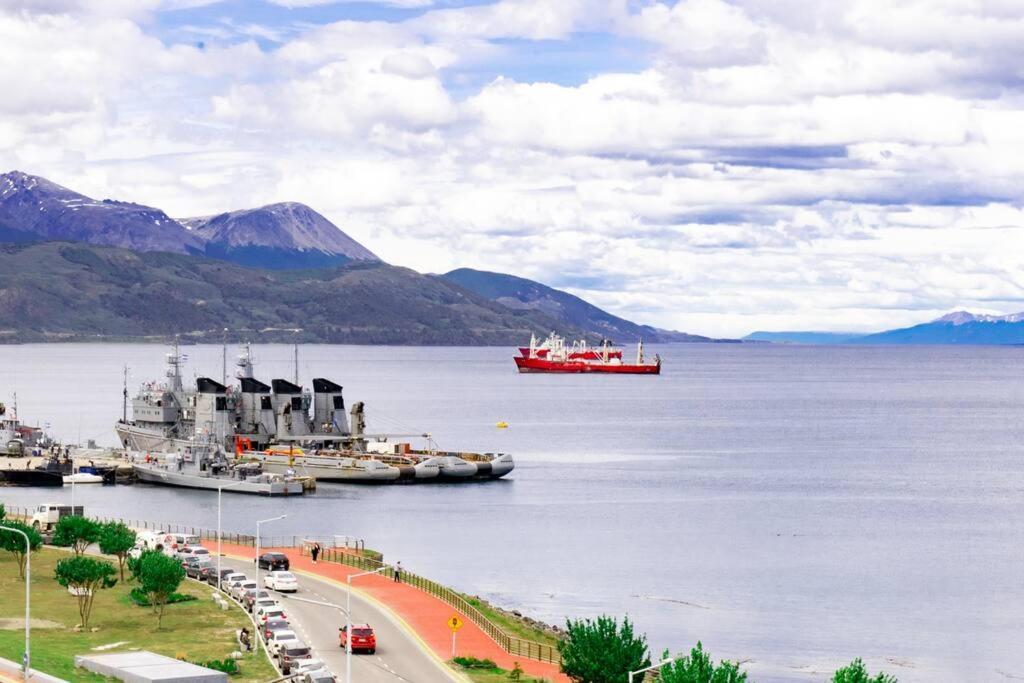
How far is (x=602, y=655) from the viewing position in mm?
51969

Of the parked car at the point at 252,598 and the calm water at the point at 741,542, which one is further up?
the parked car at the point at 252,598

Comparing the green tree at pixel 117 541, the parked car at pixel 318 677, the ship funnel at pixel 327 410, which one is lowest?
the parked car at pixel 318 677

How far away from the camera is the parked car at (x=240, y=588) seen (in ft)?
236

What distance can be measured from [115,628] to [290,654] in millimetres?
12463

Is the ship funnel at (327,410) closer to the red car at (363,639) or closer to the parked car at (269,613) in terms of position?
the parked car at (269,613)

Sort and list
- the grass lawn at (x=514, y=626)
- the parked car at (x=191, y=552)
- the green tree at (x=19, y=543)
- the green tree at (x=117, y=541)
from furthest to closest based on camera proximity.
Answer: the parked car at (x=191, y=552) → the green tree at (x=117, y=541) → the green tree at (x=19, y=543) → the grass lawn at (x=514, y=626)

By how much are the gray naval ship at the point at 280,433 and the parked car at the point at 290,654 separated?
87.9 m

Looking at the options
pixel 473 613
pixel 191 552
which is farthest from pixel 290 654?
pixel 191 552

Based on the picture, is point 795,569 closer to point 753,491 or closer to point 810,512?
point 810,512

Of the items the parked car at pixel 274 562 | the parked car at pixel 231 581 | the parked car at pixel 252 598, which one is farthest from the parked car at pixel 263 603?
the parked car at pixel 274 562

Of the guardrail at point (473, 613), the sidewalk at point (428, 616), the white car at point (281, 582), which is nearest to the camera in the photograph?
the sidewalk at point (428, 616)

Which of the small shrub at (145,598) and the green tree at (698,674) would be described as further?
the small shrub at (145,598)

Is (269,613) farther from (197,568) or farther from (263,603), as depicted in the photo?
(197,568)

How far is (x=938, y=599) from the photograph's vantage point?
87.2 metres
